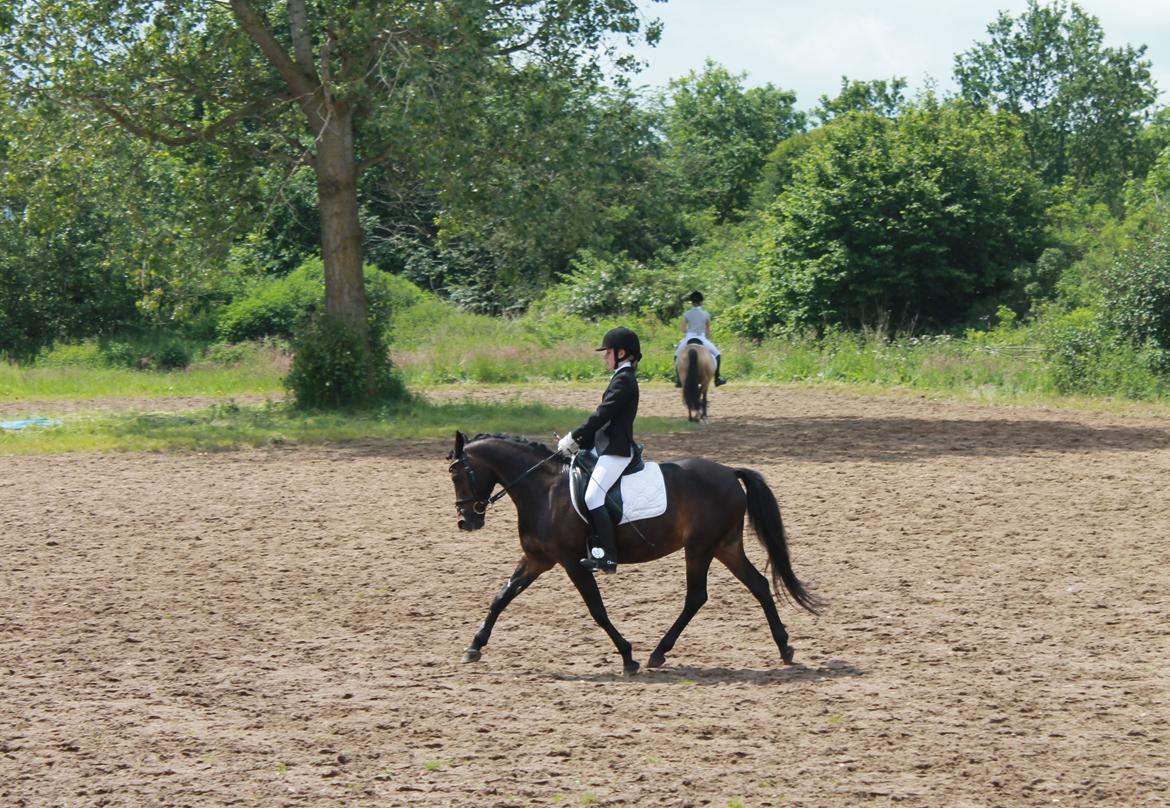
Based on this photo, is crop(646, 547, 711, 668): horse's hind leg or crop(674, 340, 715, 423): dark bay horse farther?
crop(674, 340, 715, 423): dark bay horse

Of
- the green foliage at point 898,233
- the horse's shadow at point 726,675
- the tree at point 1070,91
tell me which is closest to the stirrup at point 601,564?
the horse's shadow at point 726,675

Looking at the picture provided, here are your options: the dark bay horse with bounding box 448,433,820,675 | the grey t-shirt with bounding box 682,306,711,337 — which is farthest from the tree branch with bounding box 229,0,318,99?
the dark bay horse with bounding box 448,433,820,675

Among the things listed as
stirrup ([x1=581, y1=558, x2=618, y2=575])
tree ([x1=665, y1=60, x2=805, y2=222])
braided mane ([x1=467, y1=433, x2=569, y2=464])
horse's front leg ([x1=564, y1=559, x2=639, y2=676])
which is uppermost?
tree ([x1=665, y1=60, x2=805, y2=222])

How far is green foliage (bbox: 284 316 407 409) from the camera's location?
24.3 m

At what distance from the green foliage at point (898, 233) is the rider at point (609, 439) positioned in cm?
2732

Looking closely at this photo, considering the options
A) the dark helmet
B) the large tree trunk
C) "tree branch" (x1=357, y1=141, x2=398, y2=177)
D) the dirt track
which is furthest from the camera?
"tree branch" (x1=357, y1=141, x2=398, y2=177)

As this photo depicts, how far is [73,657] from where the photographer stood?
8852 mm

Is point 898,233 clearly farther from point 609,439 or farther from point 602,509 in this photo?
point 602,509

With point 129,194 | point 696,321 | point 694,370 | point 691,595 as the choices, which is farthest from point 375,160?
point 691,595

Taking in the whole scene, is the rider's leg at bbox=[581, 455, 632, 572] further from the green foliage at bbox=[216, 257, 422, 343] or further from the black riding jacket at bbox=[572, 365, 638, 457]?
the green foliage at bbox=[216, 257, 422, 343]

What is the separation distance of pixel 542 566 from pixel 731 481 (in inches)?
50.8

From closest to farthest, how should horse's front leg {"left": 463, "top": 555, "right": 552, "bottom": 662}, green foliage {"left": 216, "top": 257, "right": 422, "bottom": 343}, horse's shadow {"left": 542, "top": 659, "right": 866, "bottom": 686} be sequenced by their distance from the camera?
horse's shadow {"left": 542, "top": 659, "right": 866, "bottom": 686} → horse's front leg {"left": 463, "top": 555, "right": 552, "bottom": 662} → green foliage {"left": 216, "top": 257, "right": 422, "bottom": 343}

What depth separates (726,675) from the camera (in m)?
8.23

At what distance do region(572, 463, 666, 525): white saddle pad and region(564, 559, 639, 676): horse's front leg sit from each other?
1.07 feet
